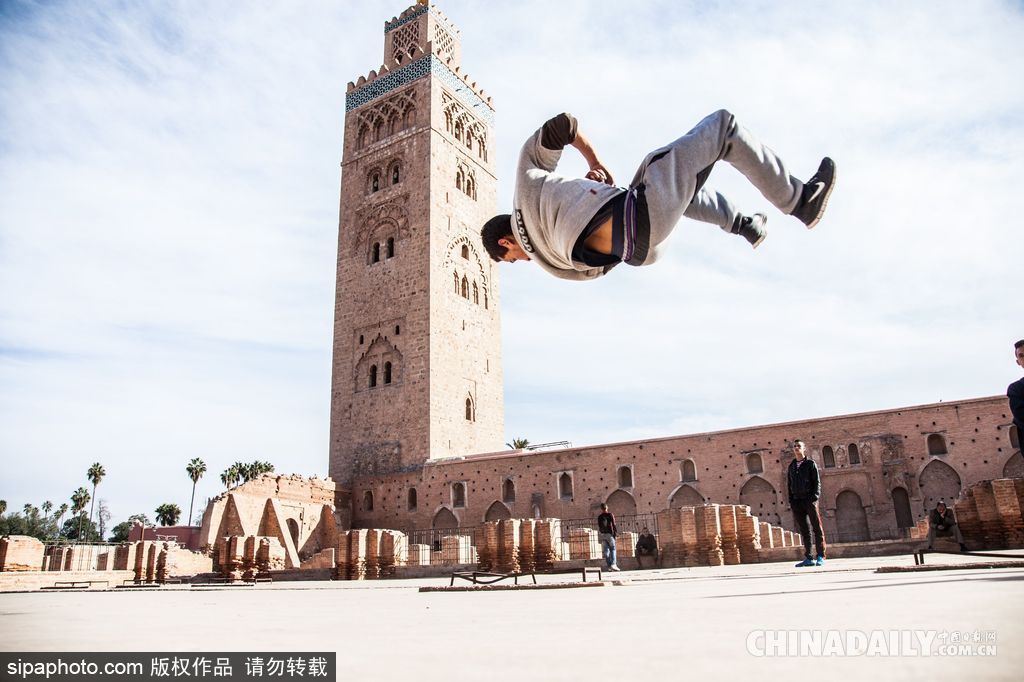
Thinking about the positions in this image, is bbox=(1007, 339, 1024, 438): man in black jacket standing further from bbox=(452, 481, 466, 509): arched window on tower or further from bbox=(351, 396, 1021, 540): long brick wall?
bbox=(452, 481, 466, 509): arched window on tower

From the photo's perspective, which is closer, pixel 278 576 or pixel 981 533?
pixel 981 533

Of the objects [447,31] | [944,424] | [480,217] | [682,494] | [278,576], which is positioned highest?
[447,31]

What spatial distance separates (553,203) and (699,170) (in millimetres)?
716

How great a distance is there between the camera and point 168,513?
51719 millimetres

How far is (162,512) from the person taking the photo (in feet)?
170

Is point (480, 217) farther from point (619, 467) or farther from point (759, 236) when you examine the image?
point (759, 236)

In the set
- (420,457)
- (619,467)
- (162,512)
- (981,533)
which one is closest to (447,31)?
(420,457)

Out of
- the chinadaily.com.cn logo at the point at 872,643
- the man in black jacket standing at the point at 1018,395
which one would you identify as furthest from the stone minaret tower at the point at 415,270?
the chinadaily.com.cn logo at the point at 872,643

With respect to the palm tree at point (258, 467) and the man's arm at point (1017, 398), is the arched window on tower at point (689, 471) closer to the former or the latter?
the man's arm at point (1017, 398)

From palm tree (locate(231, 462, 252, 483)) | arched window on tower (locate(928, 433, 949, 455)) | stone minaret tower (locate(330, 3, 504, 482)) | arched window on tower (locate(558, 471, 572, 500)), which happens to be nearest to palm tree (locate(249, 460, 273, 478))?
palm tree (locate(231, 462, 252, 483))

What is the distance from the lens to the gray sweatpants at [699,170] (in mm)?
3248

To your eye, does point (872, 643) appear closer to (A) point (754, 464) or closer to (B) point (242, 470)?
(A) point (754, 464)

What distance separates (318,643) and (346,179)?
109 feet

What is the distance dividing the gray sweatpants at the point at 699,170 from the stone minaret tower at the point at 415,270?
24520mm
